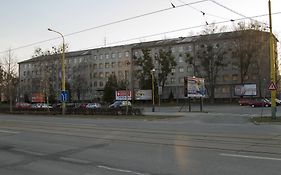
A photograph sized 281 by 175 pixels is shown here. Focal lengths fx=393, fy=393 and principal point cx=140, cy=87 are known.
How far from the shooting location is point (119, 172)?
9.21 m

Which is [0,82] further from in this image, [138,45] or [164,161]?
[164,161]

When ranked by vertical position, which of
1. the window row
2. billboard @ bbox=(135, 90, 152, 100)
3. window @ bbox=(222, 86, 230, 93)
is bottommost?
billboard @ bbox=(135, 90, 152, 100)

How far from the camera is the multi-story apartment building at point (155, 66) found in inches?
3455

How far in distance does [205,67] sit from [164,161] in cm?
8075

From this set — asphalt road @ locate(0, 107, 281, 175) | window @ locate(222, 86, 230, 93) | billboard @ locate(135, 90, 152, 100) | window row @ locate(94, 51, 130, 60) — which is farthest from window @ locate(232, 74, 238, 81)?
asphalt road @ locate(0, 107, 281, 175)

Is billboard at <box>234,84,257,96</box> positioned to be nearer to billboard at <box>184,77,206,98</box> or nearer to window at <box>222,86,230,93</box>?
window at <box>222,86,230,93</box>

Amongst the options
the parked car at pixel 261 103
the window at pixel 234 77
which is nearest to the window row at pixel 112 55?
the window at pixel 234 77

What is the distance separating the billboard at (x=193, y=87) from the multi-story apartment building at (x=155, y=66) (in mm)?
34212

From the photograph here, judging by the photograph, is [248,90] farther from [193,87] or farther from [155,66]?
[155,66]

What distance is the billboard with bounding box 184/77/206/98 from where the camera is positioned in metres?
49.6

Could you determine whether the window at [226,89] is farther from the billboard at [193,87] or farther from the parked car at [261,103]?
the billboard at [193,87]

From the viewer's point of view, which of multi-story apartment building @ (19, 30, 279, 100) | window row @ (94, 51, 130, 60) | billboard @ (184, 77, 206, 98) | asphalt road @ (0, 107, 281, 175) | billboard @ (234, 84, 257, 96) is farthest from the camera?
window row @ (94, 51, 130, 60)

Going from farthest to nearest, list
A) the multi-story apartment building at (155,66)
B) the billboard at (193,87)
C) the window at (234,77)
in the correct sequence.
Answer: the window at (234,77) < the multi-story apartment building at (155,66) < the billboard at (193,87)

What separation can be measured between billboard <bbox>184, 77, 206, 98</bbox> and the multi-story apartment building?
3421 centimetres
